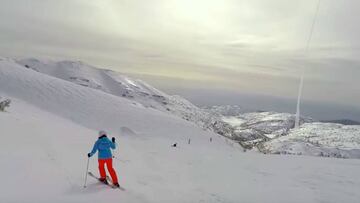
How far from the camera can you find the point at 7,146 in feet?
50.7

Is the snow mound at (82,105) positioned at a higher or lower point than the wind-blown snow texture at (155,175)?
higher

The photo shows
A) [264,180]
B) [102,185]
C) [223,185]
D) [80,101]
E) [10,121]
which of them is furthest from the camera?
[80,101]

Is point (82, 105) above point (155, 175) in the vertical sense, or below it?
→ above

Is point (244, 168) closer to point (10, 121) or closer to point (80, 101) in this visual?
point (10, 121)

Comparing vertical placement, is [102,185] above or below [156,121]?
below

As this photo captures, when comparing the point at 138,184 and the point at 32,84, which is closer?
the point at 138,184

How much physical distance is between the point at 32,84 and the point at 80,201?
4270cm

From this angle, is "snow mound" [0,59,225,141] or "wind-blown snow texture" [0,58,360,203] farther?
"snow mound" [0,59,225,141]

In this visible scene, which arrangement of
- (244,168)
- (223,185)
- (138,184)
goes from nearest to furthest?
(138,184), (223,185), (244,168)

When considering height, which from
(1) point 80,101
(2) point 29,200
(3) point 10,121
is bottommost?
(2) point 29,200

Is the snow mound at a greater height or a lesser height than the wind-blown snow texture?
greater

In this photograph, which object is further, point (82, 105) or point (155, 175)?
point (82, 105)

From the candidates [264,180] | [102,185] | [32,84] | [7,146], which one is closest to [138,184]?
[102,185]

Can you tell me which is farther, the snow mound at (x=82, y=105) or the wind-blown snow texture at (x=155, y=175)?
the snow mound at (x=82, y=105)
